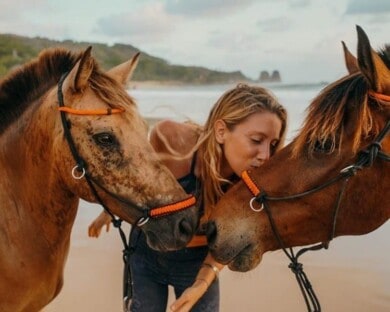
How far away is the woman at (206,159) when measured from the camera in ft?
9.94

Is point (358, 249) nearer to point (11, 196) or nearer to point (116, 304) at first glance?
point (116, 304)

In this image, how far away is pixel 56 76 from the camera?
3.07 meters

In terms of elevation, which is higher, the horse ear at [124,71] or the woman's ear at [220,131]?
the horse ear at [124,71]

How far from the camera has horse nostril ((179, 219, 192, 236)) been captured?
2.73 meters

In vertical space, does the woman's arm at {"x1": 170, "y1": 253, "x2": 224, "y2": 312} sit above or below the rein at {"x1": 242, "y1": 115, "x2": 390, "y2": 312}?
below

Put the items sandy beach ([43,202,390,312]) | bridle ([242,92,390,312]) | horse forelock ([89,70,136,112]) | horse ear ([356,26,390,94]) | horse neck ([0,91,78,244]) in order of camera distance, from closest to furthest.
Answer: horse ear ([356,26,390,94]) < bridle ([242,92,390,312]) < horse forelock ([89,70,136,112]) < horse neck ([0,91,78,244]) < sandy beach ([43,202,390,312])

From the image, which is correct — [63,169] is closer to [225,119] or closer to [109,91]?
[109,91]

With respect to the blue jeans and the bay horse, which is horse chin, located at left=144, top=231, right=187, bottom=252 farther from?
the blue jeans

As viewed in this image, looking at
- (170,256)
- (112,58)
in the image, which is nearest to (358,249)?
(170,256)

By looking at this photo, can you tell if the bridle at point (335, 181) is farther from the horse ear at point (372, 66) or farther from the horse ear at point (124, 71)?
the horse ear at point (124, 71)

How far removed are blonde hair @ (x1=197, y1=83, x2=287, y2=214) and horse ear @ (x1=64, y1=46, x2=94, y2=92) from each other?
27.2 inches

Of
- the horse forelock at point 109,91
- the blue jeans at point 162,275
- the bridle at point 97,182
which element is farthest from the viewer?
the blue jeans at point 162,275

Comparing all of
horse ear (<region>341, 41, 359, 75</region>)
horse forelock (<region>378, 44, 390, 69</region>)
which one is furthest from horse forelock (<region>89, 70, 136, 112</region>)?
horse forelock (<region>378, 44, 390, 69</region>)

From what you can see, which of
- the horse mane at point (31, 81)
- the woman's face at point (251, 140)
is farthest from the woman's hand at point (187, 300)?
the horse mane at point (31, 81)
